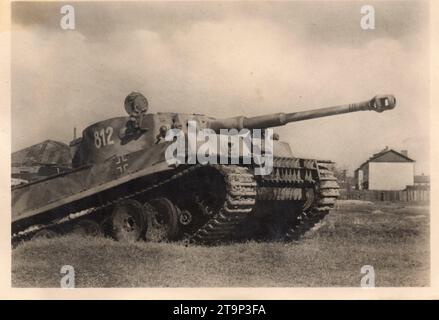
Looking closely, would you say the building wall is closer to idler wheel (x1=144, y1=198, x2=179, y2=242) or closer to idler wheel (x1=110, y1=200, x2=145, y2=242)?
idler wheel (x1=144, y1=198, x2=179, y2=242)

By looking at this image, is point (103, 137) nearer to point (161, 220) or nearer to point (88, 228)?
point (88, 228)

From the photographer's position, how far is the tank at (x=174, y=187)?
44.7 feet

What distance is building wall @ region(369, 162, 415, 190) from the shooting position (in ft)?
49.2

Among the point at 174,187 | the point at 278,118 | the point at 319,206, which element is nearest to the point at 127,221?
the point at 174,187

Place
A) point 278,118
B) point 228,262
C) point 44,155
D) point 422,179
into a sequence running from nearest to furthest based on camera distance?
point 228,262 < point 422,179 < point 278,118 < point 44,155

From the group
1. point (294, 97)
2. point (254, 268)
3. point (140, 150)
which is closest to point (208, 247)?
point (254, 268)

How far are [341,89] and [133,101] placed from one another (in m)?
3.61

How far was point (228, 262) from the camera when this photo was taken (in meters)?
12.9

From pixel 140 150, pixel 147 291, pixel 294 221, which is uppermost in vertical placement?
pixel 140 150

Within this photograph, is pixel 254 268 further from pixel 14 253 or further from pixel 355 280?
pixel 14 253

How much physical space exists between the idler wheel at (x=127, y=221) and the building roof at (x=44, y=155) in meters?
1.56

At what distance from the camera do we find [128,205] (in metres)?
14.4

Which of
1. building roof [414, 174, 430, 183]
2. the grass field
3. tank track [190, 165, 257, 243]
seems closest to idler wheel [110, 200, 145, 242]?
the grass field

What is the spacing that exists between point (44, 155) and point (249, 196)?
150 inches
